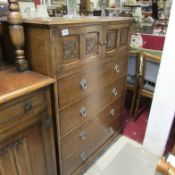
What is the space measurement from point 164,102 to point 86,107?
0.72m

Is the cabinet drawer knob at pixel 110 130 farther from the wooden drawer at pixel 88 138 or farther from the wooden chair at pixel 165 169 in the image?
the wooden chair at pixel 165 169

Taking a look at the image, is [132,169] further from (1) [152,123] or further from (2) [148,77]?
(2) [148,77]

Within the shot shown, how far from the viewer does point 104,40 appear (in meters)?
1.20

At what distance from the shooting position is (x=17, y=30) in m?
0.88

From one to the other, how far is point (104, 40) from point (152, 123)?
961 millimetres

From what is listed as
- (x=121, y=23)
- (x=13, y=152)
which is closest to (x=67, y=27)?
(x=121, y=23)

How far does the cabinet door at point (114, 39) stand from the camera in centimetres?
121

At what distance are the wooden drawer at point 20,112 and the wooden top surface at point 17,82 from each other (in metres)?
0.05

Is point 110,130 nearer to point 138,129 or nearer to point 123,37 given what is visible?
point 138,129

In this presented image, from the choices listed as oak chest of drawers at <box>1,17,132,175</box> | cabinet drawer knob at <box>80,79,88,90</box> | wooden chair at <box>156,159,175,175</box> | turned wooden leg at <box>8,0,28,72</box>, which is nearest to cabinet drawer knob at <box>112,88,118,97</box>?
oak chest of drawers at <box>1,17,132,175</box>

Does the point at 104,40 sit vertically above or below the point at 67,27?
below

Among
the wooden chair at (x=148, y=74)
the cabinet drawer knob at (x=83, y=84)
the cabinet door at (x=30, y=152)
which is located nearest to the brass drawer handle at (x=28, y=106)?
the cabinet door at (x=30, y=152)

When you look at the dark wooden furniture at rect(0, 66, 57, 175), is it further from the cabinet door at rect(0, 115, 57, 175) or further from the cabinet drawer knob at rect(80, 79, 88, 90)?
the cabinet drawer knob at rect(80, 79, 88, 90)

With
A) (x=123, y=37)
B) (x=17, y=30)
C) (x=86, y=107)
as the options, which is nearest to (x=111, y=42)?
(x=123, y=37)
